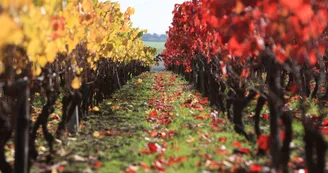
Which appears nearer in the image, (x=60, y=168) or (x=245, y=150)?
(x=60, y=168)

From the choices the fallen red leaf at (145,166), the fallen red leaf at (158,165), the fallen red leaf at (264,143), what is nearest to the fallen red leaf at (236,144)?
the fallen red leaf at (264,143)

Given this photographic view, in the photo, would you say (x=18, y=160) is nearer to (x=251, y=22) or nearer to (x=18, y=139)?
(x=18, y=139)

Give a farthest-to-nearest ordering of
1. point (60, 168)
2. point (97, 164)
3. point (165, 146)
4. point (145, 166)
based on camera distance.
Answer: point (165, 146)
point (97, 164)
point (60, 168)
point (145, 166)

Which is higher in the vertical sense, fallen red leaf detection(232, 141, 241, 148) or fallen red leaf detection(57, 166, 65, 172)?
fallen red leaf detection(232, 141, 241, 148)

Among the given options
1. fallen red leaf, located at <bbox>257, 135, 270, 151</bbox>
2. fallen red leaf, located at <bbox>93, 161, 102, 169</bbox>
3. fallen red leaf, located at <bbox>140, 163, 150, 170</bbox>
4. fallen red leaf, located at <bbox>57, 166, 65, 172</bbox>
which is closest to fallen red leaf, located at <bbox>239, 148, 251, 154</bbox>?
fallen red leaf, located at <bbox>257, 135, 270, 151</bbox>

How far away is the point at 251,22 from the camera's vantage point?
543cm

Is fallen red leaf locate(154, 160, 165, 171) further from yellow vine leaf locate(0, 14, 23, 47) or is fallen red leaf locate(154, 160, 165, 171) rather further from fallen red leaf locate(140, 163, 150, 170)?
yellow vine leaf locate(0, 14, 23, 47)

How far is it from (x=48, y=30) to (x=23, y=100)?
3.41 feet

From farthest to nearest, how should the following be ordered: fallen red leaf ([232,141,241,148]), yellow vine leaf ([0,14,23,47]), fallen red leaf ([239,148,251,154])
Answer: fallen red leaf ([232,141,241,148]) < fallen red leaf ([239,148,251,154]) < yellow vine leaf ([0,14,23,47])

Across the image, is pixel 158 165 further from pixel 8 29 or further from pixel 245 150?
pixel 8 29

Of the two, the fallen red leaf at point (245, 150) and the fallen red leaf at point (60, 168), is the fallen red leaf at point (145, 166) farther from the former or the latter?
the fallen red leaf at point (245, 150)

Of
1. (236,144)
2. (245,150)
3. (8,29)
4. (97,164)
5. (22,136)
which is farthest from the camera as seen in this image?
(236,144)

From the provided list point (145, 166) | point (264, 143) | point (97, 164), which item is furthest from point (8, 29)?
point (264, 143)

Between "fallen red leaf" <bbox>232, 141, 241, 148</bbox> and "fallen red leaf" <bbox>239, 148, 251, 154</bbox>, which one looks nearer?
"fallen red leaf" <bbox>239, 148, 251, 154</bbox>
